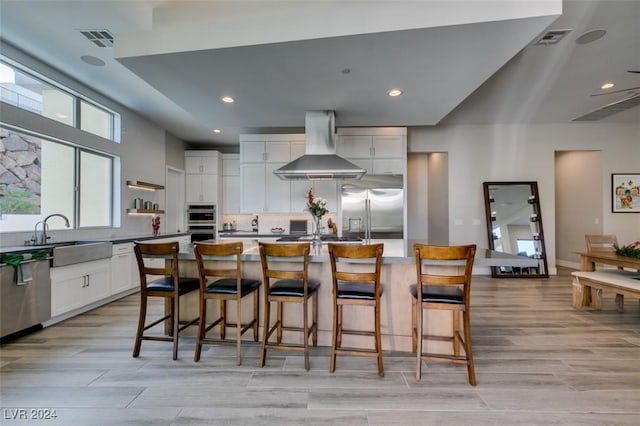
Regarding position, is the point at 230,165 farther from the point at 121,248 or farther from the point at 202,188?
the point at 121,248

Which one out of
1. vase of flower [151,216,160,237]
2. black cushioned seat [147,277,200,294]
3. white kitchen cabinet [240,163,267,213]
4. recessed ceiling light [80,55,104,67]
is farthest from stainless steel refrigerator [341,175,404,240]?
recessed ceiling light [80,55,104,67]

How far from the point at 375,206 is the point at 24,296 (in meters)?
4.67

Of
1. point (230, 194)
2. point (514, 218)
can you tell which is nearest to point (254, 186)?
point (230, 194)

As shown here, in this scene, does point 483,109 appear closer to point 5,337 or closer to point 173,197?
point 173,197

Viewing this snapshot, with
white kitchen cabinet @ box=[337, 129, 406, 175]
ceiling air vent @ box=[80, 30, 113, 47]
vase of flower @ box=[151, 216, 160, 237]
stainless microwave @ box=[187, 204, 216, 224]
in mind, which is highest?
ceiling air vent @ box=[80, 30, 113, 47]

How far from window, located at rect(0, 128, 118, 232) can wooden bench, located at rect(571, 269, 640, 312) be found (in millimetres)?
6988

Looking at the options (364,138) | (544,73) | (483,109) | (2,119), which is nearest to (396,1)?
(544,73)

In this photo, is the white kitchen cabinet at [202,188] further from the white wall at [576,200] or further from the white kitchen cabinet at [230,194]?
the white wall at [576,200]

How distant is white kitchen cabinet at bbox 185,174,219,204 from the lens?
22.4 feet

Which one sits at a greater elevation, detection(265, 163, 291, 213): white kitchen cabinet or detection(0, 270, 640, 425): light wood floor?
detection(265, 163, 291, 213): white kitchen cabinet

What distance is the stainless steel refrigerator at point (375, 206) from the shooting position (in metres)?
5.09

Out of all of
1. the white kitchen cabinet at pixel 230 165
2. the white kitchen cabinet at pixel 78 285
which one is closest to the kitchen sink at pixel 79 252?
the white kitchen cabinet at pixel 78 285

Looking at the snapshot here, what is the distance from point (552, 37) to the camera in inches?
116

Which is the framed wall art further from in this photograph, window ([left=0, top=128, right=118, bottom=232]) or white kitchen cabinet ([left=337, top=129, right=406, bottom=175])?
window ([left=0, top=128, right=118, bottom=232])
